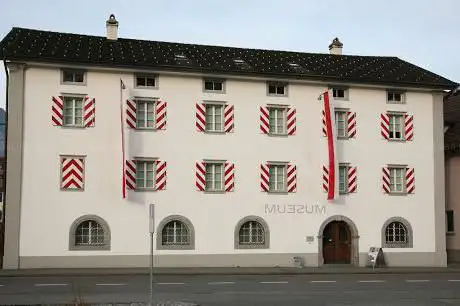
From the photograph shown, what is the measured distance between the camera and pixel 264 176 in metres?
31.5

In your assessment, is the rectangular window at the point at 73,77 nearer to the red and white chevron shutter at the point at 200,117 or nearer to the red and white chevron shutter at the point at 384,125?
the red and white chevron shutter at the point at 200,117

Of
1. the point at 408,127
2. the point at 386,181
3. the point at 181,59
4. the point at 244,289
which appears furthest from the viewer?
the point at 408,127

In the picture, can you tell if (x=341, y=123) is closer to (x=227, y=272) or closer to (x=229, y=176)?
(x=229, y=176)

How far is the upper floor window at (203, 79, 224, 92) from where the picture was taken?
103ft

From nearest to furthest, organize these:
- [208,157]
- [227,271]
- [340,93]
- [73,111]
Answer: [227,271] < [73,111] < [208,157] < [340,93]

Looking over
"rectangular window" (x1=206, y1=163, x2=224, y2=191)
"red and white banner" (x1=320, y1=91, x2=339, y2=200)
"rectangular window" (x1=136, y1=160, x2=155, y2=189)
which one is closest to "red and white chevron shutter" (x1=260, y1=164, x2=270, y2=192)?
"rectangular window" (x1=206, y1=163, x2=224, y2=191)

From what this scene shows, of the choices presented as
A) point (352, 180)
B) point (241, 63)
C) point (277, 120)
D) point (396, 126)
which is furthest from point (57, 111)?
point (396, 126)

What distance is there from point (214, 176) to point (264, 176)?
2301mm

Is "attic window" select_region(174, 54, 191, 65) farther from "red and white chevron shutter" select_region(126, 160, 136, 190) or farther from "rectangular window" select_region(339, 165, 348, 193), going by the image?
"rectangular window" select_region(339, 165, 348, 193)

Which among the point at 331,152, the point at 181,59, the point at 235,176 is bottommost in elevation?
the point at 235,176

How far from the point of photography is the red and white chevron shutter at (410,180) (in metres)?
33.5

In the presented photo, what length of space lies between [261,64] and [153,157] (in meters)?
7.11

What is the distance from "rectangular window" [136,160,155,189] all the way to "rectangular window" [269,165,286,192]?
5.45 metres

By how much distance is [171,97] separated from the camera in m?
30.7
